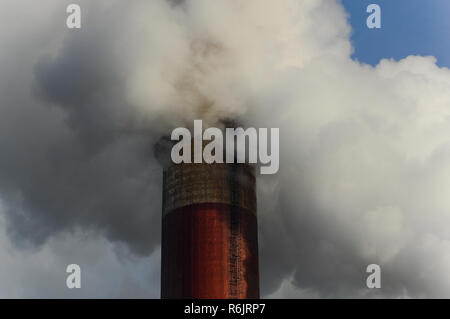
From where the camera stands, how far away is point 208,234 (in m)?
42.3

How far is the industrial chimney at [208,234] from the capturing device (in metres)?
41.5

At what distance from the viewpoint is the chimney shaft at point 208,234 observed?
41.5m

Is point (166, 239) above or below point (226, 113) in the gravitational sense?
below

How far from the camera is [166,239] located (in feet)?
143

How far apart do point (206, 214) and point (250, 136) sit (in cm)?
679

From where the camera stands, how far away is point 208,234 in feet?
139

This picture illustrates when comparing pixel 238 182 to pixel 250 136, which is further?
pixel 250 136

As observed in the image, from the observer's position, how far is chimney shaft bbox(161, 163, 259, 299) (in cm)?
4153

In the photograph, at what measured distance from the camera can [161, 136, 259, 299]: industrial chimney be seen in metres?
41.5
